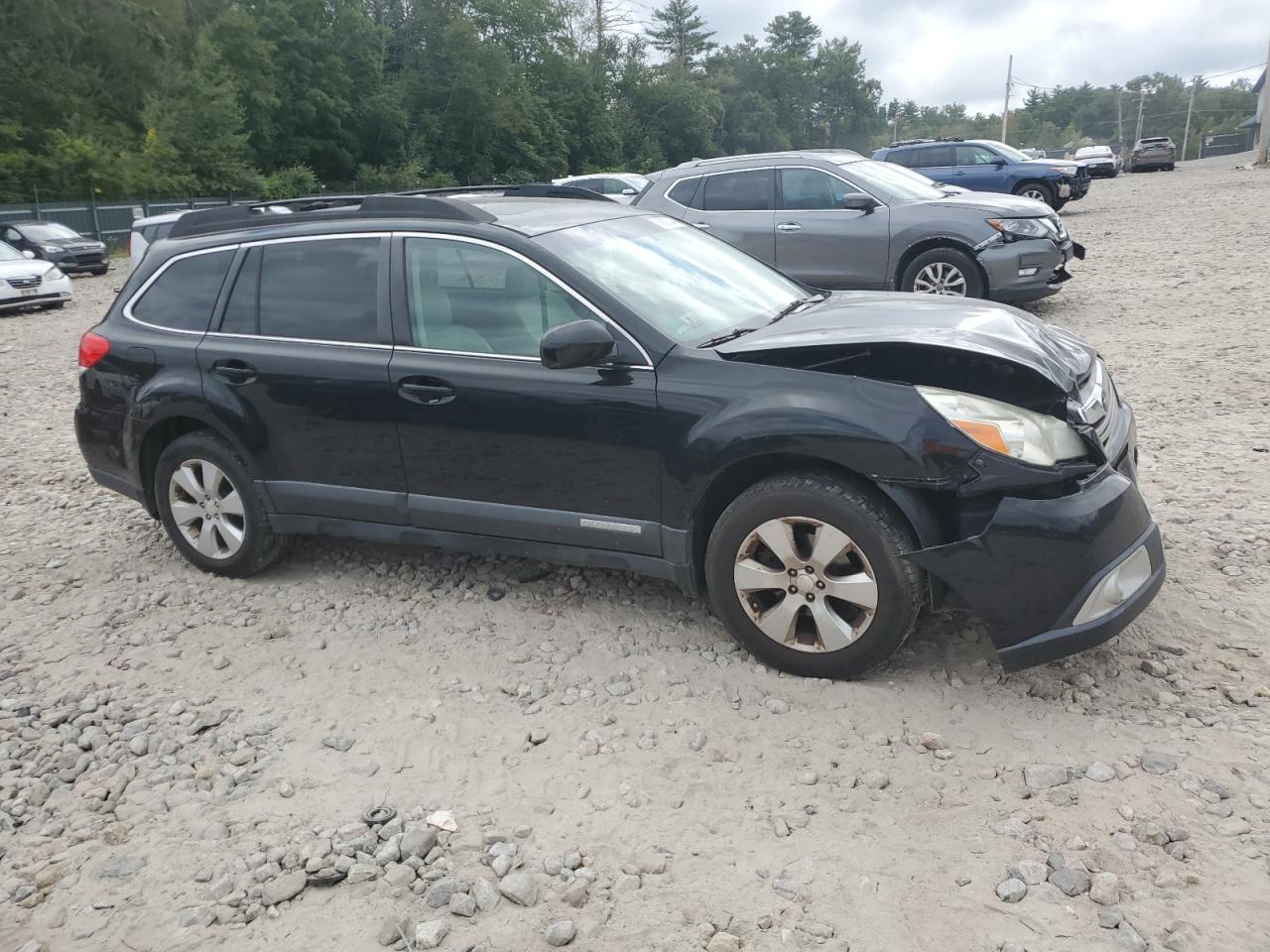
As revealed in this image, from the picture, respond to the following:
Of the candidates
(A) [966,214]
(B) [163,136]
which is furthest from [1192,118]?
(A) [966,214]

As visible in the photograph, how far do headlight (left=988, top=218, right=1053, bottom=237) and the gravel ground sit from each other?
4862 mm

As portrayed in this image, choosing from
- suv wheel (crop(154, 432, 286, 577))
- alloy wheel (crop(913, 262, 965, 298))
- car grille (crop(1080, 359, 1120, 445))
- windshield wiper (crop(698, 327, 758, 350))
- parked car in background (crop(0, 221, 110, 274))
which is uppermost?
windshield wiper (crop(698, 327, 758, 350))

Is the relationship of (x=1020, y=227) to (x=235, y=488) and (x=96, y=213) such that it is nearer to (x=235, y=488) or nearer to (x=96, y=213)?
(x=235, y=488)

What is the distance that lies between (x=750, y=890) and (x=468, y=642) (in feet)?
6.07

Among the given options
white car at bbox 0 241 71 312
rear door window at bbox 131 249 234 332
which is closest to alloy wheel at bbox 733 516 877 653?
rear door window at bbox 131 249 234 332

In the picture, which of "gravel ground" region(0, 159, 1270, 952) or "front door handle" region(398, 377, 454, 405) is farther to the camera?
"front door handle" region(398, 377, 454, 405)

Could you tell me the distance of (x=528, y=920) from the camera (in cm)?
279

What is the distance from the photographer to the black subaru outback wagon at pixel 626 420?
3477mm

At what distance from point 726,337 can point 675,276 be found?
0.52 m

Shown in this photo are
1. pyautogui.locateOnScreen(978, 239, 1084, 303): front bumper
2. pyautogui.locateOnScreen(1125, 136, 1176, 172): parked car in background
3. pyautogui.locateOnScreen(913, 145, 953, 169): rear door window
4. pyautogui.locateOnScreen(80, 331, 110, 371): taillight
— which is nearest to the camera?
pyautogui.locateOnScreen(80, 331, 110, 371): taillight

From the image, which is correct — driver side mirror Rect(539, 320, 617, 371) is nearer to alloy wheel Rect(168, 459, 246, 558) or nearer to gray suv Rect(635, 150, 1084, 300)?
alloy wheel Rect(168, 459, 246, 558)

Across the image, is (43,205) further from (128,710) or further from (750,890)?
(750,890)

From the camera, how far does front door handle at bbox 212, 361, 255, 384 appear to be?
187 inches

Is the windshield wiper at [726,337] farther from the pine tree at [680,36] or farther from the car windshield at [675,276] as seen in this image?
the pine tree at [680,36]
